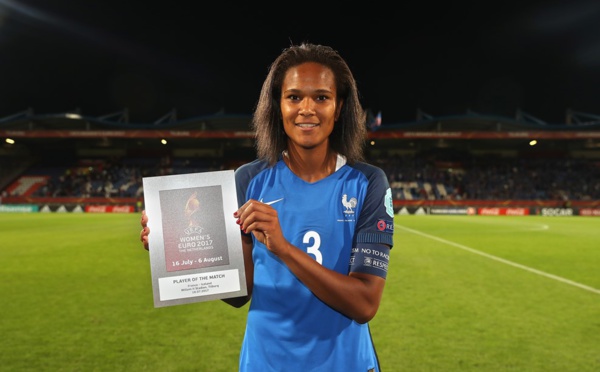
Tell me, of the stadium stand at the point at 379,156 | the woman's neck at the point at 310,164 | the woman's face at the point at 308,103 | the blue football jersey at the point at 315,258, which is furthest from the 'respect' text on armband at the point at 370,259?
the stadium stand at the point at 379,156

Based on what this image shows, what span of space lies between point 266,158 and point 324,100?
38 cm

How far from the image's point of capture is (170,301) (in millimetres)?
1617

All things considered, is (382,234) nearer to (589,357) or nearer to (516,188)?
(589,357)

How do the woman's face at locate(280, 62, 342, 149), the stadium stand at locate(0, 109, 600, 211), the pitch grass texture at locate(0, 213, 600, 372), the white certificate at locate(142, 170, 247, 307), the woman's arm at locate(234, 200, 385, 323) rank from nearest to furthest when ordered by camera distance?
1. the woman's arm at locate(234, 200, 385, 323)
2. the white certificate at locate(142, 170, 247, 307)
3. the woman's face at locate(280, 62, 342, 149)
4. the pitch grass texture at locate(0, 213, 600, 372)
5. the stadium stand at locate(0, 109, 600, 211)

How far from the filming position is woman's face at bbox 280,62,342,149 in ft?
5.66

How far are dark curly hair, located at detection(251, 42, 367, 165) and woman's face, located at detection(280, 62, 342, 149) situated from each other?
0.23 feet

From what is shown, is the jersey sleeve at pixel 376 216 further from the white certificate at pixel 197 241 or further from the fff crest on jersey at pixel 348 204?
the white certificate at pixel 197 241

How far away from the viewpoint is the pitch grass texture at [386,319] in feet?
14.1

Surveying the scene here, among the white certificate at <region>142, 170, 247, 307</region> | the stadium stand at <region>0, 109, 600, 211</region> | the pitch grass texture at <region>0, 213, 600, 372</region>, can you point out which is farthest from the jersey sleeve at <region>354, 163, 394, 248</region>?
the stadium stand at <region>0, 109, 600, 211</region>

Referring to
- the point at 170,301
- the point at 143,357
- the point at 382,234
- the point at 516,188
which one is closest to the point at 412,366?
the point at 143,357

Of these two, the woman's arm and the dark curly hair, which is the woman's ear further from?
the woman's arm

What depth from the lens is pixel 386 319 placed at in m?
5.67

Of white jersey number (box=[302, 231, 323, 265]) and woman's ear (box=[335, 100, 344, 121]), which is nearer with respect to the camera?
white jersey number (box=[302, 231, 323, 265])

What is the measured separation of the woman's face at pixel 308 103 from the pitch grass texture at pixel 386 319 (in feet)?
10.2
